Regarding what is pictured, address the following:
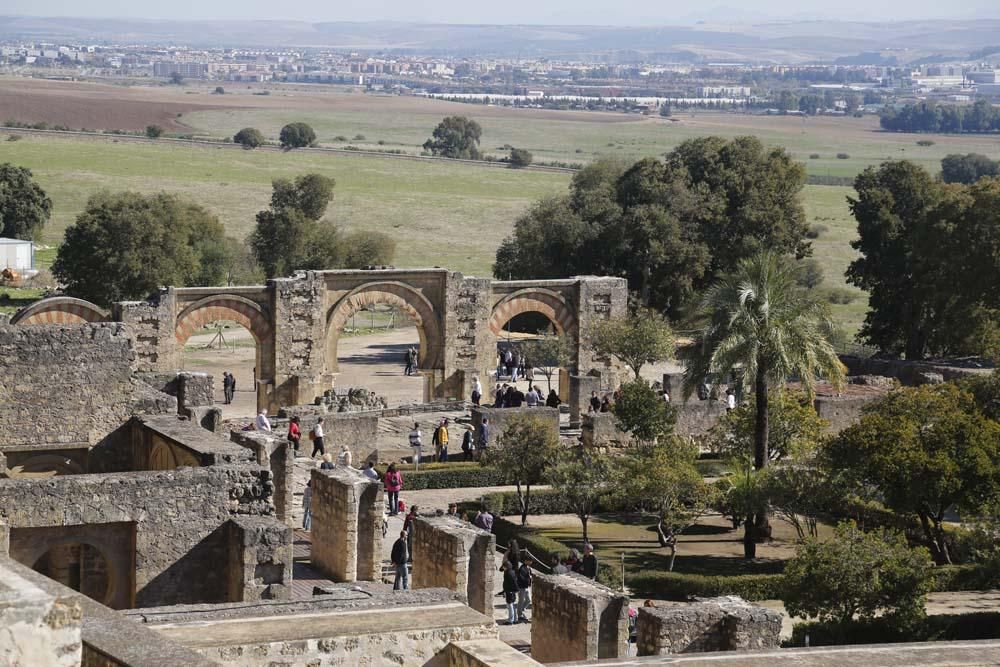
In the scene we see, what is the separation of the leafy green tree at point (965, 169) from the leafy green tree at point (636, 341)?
74563 millimetres

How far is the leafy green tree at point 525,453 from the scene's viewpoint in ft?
102

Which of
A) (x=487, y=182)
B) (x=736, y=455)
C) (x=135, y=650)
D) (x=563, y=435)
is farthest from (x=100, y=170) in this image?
(x=135, y=650)

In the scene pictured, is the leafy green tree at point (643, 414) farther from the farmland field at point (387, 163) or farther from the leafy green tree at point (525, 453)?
the farmland field at point (387, 163)

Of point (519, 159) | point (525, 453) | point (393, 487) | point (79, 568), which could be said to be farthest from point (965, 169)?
point (79, 568)

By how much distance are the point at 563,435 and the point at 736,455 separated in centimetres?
678

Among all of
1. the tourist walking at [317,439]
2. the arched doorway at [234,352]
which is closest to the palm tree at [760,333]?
the tourist walking at [317,439]

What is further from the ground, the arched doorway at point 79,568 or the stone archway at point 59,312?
the arched doorway at point 79,568

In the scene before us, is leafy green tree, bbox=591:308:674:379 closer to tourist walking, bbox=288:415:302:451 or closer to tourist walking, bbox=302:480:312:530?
tourist walking, bbox=288:415:302:451

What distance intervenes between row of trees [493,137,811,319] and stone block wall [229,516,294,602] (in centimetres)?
3313

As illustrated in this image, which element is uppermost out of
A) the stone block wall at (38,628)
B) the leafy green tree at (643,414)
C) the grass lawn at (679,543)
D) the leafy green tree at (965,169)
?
the stone block wall at (38,628)

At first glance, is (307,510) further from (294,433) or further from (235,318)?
(235,318)

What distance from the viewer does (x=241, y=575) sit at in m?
18.8

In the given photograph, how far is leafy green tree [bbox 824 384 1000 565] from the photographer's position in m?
27.6

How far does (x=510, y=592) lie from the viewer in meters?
23.4
